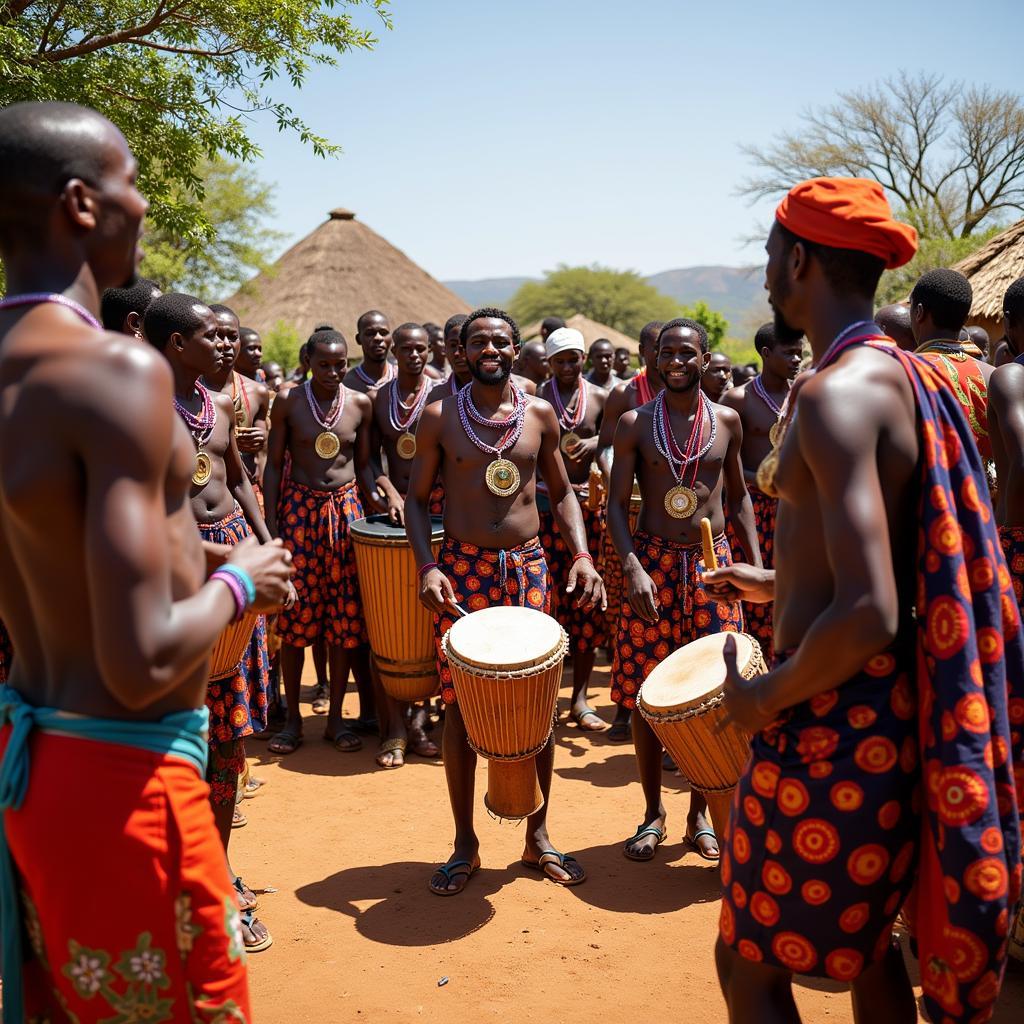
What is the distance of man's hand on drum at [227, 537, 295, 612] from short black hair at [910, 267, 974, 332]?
11.4 ft

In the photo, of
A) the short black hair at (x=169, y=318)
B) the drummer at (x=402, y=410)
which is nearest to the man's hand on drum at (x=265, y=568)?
the short black hair at (x=169, y=318)

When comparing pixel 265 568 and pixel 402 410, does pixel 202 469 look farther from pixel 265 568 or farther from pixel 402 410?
pixel 402 410

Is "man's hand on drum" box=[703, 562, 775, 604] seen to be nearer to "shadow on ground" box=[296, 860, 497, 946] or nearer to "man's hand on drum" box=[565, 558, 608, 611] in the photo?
"man's hand on drum" box=[565, 558, 608, 611]

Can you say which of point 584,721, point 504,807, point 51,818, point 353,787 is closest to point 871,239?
point 51,818

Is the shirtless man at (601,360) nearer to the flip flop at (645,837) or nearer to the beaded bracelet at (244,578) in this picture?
the flip flop at (645,837)

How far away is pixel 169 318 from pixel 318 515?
2.76 meters

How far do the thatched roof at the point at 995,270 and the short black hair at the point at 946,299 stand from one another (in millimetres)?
8911

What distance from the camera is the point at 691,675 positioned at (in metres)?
4.18

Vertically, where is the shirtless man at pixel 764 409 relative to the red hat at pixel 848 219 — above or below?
below

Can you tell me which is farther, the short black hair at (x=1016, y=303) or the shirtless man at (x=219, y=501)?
the short black hair at (x=1016, y=303)

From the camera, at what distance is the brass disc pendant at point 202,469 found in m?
4.70

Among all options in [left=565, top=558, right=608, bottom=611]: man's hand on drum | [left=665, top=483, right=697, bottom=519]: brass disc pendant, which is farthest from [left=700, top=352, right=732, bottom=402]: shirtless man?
[left=565, top=558, right=608, bottom=611]: man's hand on drum

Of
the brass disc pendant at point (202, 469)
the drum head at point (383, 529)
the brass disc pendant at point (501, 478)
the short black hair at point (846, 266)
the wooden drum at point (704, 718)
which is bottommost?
the wooden drum at point (704, 718)

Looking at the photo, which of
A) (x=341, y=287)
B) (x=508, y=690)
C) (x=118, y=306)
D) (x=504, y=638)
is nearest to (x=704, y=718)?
(x=508, y=690)
